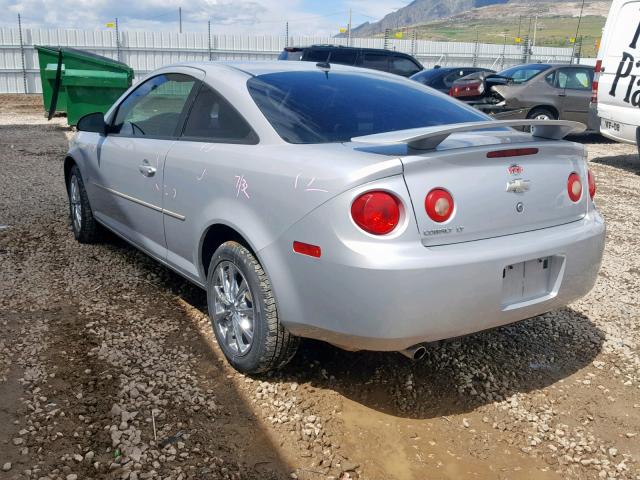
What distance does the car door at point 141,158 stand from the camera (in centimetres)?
366

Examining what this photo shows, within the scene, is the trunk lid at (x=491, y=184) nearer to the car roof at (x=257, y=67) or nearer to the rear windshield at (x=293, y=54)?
the car roof at (x=257, y=67)

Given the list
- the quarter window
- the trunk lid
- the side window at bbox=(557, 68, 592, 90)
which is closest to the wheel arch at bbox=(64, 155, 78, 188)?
the trunk lid

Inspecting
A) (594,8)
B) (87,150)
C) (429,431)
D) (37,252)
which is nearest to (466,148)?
(429,431)

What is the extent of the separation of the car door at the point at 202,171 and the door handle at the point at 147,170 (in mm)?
181

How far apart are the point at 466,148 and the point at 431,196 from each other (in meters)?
0.32

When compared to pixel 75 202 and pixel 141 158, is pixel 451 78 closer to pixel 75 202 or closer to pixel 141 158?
pixel 75 202

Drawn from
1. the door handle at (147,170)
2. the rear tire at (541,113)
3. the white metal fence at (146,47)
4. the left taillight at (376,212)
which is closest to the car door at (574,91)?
the rear tire at (541,113)

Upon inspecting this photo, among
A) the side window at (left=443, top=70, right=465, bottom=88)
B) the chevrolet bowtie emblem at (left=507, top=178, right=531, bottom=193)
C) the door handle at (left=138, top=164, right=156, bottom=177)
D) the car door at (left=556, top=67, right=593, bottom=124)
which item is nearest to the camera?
the chevrolet bowtie emblem at (left=507, top=178, right=531, bottom=193)

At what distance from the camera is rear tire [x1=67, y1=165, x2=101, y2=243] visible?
4.98 m

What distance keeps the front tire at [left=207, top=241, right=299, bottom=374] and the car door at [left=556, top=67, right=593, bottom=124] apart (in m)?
10.6

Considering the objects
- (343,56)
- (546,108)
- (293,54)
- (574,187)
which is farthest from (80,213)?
(546,108)

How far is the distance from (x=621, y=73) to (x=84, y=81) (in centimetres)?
1023

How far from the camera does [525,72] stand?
40.1 feet

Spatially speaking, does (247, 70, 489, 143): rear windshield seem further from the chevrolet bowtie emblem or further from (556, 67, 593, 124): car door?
(556, 67, 593, 124): car door
